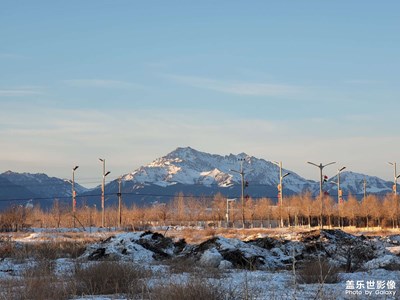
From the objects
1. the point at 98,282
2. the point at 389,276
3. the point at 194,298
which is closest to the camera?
the point at 194,298

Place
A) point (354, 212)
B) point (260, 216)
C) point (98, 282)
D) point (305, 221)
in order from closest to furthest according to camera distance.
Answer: point (98, 282) < point (354, 212) < point (305, 221) < point (260, 216)

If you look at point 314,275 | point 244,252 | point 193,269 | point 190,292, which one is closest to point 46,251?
point 244,252

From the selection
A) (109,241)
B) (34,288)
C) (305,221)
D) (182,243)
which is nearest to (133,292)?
(34,288)

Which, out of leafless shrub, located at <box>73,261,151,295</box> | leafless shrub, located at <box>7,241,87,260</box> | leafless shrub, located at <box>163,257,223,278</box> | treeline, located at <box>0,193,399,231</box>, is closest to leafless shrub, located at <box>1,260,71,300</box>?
leafless shrub, located at <box>73,261,151,295</box>

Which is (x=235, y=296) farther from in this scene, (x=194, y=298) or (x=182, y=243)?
(x=182, y=243)

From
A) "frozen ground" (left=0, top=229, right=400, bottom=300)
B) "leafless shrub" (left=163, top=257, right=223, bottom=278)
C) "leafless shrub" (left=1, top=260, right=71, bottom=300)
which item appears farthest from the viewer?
"leafless shrub" (left=163, top=257, right=223, bottom=278)

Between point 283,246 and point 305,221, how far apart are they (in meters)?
70.9

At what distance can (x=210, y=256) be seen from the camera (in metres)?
22.0

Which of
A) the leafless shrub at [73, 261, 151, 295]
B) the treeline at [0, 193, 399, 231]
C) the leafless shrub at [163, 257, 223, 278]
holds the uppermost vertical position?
the treeline at [0, 193, 399, 231]

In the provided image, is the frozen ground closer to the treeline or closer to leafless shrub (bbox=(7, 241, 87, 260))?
leafless shrub (bbox=(7, 241, 87, 260))

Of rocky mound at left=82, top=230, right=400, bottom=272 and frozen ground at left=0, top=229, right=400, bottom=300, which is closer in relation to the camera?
frozen ground at left=0, top=229, right=400, bottom=300

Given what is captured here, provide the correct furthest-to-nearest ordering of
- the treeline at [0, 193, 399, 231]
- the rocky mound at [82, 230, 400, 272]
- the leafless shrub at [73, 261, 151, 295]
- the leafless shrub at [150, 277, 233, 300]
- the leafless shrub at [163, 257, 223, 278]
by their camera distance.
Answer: the treeline at [0, 193, 399, 231]
the rocky mound at [82, 230, 400, 272]
the leafless shrub at [163, 257, 223, 278]
the leafless shrub at [73, 261, 151, 295]
the leafless shrub at [150, 277, 233, 300]

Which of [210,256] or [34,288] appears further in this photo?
[210,256]

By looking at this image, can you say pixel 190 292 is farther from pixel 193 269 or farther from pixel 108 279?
pixel 193 269
